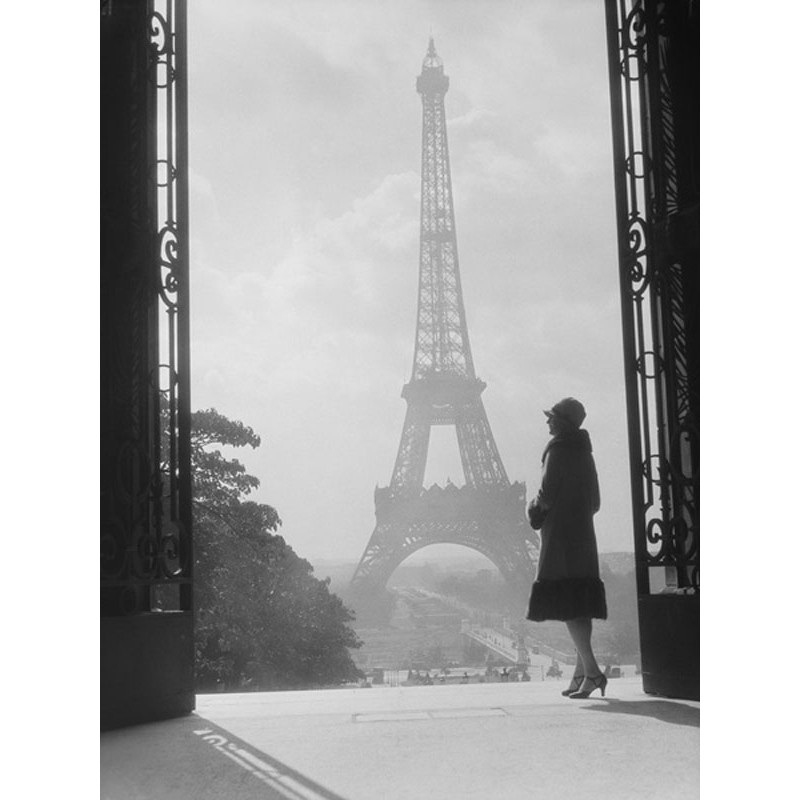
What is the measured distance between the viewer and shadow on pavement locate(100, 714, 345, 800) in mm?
2432

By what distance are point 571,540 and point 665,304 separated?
98 cm

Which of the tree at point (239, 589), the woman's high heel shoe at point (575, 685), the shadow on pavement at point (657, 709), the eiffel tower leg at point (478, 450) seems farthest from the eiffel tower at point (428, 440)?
the shadow on pavement at point (657, 709)

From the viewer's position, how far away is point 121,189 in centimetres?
372

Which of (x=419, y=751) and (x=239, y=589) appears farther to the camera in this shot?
(x=239, y=589)

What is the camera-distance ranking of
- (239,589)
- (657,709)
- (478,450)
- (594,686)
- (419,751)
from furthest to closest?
1. (478,450)
2. (239,589)
3. (594,686)
4. (657,709)
5. (419,751)

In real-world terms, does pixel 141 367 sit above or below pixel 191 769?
above

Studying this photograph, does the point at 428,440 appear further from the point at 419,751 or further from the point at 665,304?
the point at 419,751

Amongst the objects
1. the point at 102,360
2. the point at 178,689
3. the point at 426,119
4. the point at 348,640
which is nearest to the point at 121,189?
the point at 102,360

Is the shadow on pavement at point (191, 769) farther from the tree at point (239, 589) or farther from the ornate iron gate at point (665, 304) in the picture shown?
the tree at point (239, 589)

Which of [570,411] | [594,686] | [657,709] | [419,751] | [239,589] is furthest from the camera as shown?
[239,589]

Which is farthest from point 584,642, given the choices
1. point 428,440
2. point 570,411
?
point 428,440

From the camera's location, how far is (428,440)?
67.7 ft

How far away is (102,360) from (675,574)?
2.31 metres

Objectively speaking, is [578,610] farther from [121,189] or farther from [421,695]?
[121,189]
